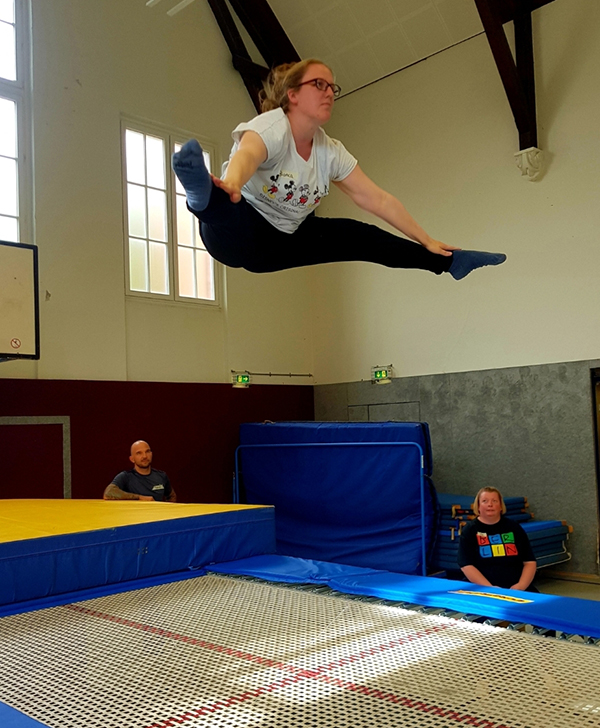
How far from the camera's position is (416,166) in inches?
283

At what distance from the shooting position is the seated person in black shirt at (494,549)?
3672 mm

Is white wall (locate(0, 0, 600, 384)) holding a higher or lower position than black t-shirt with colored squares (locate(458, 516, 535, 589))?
higher

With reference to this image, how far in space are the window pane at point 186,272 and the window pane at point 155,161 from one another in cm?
67

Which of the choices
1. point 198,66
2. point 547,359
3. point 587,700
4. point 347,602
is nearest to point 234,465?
point 547,359

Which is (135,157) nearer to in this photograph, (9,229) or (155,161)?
(155,161)

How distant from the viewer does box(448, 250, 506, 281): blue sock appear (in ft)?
8.65

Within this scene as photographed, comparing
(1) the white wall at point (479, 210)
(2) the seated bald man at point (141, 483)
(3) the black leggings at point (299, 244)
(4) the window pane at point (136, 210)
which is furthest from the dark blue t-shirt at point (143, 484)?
(3) the black leggings at point (299, 244)

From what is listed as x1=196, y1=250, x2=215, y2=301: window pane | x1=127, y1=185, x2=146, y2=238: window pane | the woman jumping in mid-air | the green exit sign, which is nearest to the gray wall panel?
the green exit sign

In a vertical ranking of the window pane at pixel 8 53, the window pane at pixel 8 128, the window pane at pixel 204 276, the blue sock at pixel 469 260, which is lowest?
the blue sock at pixel 469 260

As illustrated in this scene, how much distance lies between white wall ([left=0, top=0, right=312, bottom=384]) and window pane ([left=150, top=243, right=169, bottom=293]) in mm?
195

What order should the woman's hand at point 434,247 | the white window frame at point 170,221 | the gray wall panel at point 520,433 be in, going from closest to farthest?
the woman's hand at point 434,247 → the gray wall panel at point 520,433 → the white window frame at point 170,221

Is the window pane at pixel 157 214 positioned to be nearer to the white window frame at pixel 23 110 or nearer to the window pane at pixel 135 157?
the window pane at pixel 135 157

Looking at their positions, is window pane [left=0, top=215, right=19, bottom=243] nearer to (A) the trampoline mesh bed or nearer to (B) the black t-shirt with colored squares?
(A) the trampoline mesh bed

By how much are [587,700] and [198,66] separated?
23.3 feet
